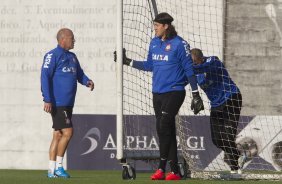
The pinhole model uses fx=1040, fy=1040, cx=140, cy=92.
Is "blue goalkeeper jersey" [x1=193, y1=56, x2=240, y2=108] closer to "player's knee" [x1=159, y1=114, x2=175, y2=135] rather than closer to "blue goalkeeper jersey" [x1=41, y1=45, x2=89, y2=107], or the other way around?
"blue goalkeeper jersey" [x1=41, y1=45, x2=89, y2=107]

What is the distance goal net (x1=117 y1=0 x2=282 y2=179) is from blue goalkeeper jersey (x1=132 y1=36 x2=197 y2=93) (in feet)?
13.2

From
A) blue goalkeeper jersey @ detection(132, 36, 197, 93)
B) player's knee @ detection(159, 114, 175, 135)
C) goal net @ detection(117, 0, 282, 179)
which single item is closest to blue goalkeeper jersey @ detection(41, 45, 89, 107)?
blue goalkeeper jersey @ detection(132, 36, 197, 93)

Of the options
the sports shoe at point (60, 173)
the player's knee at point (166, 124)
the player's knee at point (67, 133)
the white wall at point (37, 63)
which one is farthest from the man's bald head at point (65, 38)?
the white wall at point (37, 63)

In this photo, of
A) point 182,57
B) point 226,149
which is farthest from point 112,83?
point 182,57

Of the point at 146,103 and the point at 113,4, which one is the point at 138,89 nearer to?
the point at 146,103

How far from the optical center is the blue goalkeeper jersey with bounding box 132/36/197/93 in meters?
10.7

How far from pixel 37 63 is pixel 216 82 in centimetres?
417

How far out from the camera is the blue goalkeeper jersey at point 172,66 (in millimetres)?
10734

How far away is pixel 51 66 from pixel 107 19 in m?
3.78

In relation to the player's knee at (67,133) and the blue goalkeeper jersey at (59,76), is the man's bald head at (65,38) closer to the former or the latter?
the blue goalkeeper jersey at (59,76)

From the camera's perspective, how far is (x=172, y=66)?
1076 centimetres

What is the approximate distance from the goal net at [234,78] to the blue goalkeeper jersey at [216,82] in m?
2.53

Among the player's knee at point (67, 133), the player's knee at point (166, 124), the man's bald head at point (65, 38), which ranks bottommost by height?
the player's knee at point (67, 133)

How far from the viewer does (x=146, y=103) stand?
48.9 feet
